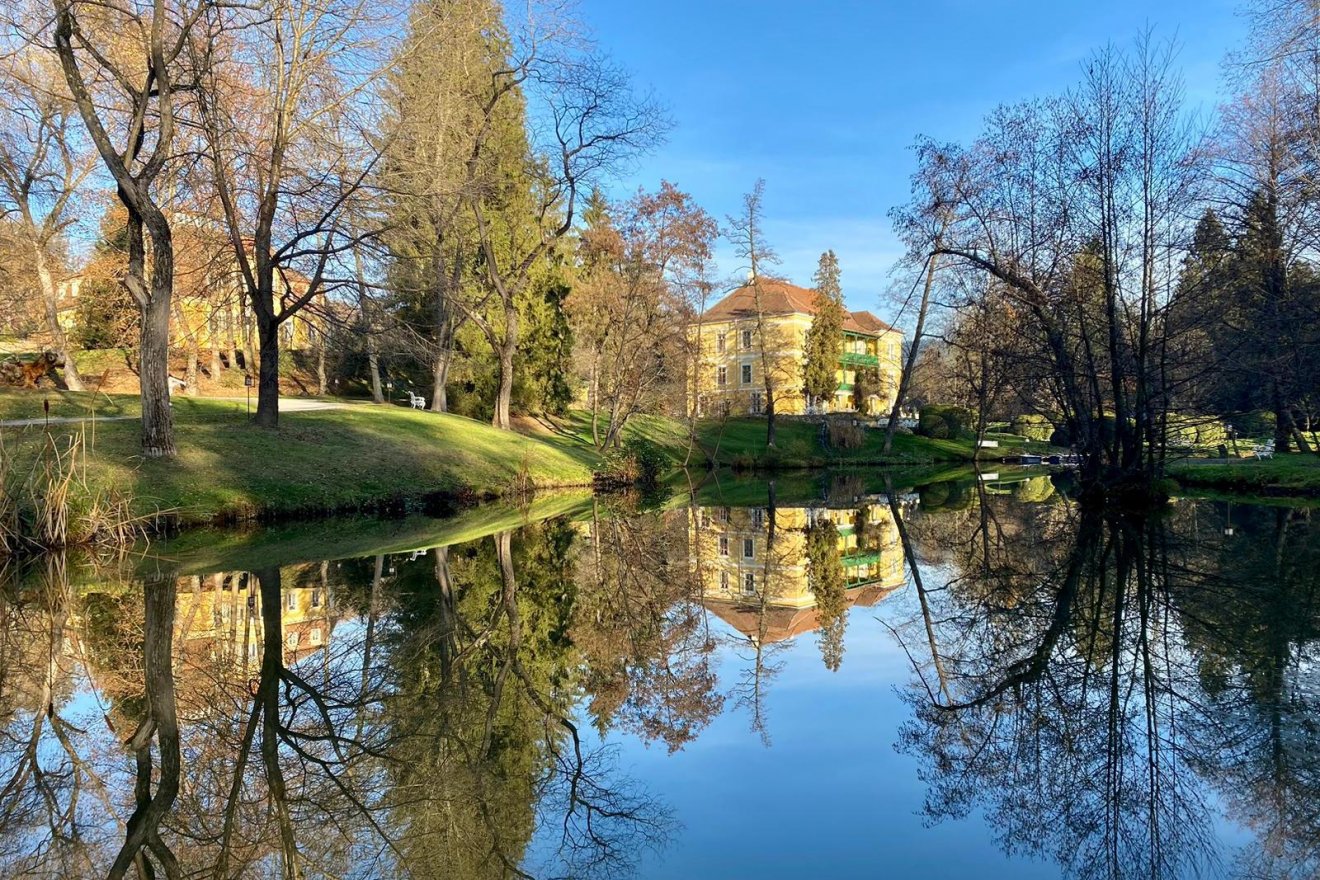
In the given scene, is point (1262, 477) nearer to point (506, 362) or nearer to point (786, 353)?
point (506, 362)

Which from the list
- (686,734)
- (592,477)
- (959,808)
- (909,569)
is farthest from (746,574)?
(592,477)

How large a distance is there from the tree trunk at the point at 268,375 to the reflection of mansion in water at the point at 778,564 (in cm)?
942

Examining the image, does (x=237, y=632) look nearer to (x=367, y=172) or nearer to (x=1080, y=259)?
(x=367, y=172)

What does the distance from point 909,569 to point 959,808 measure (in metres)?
6.68

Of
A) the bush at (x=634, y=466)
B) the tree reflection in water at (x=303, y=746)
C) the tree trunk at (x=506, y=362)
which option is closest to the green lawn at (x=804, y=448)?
the bush at (x=634, y=466)

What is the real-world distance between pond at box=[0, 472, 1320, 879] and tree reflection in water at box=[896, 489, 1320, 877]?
0.07ft

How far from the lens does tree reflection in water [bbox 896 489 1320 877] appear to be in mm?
3287

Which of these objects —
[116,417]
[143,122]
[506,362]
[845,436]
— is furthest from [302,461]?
[845,436]

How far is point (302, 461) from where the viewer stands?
52.0 ft

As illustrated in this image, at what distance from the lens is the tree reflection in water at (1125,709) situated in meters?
3.29

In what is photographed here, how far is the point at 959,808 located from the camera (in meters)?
→ 3.57

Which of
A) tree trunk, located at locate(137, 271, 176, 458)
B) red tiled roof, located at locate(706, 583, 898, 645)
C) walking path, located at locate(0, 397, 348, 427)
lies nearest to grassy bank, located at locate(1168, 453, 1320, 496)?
red tiled roof, located at locate(706, 583, 898, 645)

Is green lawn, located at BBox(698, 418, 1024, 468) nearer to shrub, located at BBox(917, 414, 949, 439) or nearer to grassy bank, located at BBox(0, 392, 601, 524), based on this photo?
shrub, located at BBox(917, 414, 949, 439)

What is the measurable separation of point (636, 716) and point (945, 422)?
4685 centimetres
